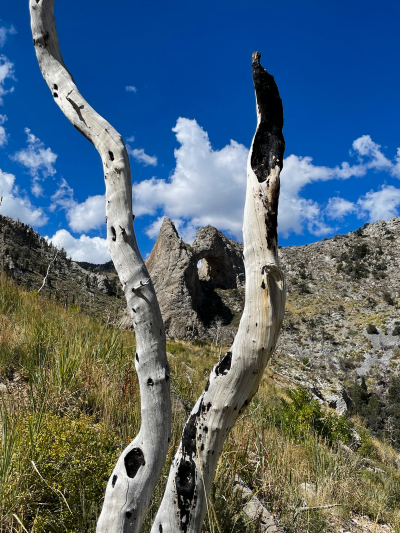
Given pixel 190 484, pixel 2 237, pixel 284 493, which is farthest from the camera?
pixel 2 237

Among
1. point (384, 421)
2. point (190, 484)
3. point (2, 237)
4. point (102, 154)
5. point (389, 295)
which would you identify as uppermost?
point (389, 295)

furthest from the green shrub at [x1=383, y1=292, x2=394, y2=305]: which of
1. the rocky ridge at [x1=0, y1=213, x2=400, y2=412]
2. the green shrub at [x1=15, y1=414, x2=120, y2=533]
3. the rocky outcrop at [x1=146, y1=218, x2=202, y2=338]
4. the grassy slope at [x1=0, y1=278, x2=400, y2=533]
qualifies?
the green shrub at [x1=15, y1=414, x2=120, y2=533]

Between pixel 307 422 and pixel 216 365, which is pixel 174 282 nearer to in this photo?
pixel 307 422

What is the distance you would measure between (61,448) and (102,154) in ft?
6.54

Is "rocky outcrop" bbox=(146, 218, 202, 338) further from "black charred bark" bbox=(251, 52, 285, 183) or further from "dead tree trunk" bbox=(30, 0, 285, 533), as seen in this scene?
"black charred bark" bbox=(251, 52, 285, 183)

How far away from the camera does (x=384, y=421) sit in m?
19.0

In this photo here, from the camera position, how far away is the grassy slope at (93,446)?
2.15 metres

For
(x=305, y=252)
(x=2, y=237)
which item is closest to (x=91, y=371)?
(x=2, y=237)

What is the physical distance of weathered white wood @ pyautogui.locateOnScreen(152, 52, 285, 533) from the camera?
1618mm

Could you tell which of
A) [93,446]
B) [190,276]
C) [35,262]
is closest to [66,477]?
[93,446]

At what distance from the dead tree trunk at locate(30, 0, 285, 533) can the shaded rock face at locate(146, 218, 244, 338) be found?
67.9 ft

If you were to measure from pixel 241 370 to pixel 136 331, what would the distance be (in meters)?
0.59

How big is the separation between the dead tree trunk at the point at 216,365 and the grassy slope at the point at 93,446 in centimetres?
26

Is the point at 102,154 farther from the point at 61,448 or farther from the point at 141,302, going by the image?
the point at 61,448
